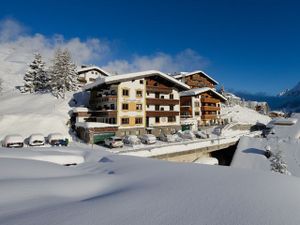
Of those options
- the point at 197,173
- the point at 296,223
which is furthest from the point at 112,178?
the point at 296,223

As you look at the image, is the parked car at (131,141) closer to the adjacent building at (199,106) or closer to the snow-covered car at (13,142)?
the snow-covered car at (13,142)

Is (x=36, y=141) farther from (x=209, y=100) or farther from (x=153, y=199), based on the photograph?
(x=209, y=100)

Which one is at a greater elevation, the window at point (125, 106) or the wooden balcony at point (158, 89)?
the wooden balcony at point (158, 89)

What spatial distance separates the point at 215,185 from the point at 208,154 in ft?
101

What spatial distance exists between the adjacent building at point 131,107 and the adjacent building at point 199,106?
328 inches

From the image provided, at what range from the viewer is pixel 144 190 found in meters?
6.01

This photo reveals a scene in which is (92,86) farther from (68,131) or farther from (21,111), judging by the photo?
(21,111)

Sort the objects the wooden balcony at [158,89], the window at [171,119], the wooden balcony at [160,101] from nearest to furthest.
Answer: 1. the wooden balcony at [160,101]
2. the wooden balcony at [158,89]
3. the window at [171,119]

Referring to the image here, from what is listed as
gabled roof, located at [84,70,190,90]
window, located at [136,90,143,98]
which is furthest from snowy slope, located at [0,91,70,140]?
window, located at [136,90,143,98]

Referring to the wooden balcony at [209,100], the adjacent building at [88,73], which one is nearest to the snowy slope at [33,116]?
the adjacent building at [88,73]

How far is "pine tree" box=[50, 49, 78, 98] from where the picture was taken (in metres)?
45.6

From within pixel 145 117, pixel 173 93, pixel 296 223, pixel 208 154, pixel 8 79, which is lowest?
pixel 208 154

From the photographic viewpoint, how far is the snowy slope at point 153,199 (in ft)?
13.7

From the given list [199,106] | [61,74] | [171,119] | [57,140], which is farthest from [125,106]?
[199,106]
